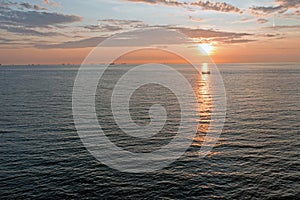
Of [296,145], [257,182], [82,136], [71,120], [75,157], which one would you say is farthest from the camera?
[71,120]

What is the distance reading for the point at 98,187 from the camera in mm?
30875

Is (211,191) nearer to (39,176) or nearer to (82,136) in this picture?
(39,176)

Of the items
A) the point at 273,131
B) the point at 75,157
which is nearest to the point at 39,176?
the point at 75,157

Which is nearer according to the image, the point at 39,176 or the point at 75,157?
the point at 39,176

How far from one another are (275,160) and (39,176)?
3220 centimetres

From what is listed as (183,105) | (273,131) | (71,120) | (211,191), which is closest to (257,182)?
(211,191)

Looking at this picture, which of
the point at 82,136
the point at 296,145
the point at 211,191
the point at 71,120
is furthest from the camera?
the point at 71,120

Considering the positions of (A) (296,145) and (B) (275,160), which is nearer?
(B) (275,160)

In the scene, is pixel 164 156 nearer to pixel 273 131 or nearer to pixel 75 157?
pixel 75 157

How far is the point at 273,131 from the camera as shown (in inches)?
2046

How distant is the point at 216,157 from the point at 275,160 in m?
8.21

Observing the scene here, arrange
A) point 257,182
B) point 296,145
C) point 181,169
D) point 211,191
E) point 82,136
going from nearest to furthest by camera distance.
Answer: point 211,191
point 257,182
point 181,169
point 296,145
point 82,136

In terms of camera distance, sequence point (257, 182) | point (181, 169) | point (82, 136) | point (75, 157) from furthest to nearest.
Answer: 1. point (82, 136)
2. point (75, 157)
3. point (181, 169)
4. point (257, 182)

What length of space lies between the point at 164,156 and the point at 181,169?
201 inches
